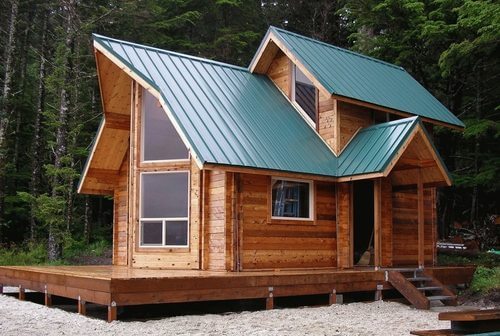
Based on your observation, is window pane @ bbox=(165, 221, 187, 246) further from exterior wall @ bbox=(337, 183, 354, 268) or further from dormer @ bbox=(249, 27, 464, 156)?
dormer @ bbox=(249, 27, 464, 156)

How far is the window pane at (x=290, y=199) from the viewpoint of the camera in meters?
13.2

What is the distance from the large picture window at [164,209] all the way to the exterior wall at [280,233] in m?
1.28

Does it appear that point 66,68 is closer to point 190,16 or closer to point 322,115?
point 190,16

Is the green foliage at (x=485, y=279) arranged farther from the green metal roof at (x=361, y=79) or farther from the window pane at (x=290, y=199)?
the window pane at (x=290, y=199)

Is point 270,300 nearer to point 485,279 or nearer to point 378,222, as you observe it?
point 378,222

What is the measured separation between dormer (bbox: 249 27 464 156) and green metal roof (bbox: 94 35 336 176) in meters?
0.39

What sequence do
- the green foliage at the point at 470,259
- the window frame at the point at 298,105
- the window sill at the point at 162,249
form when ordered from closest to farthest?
the window sill at the point at 162,249
the window frame at the point at 298,105
the green foliage at the point at 470,259

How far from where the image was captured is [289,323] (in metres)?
9.75

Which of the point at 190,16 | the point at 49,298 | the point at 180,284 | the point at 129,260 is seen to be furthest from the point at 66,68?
the point at 180,284

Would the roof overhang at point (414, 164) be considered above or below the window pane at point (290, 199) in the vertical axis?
above

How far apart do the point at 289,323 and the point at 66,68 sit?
1498cm

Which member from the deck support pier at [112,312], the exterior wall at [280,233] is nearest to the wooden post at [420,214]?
the exterior wall at [280,233]

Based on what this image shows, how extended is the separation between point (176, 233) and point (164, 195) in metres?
0.86

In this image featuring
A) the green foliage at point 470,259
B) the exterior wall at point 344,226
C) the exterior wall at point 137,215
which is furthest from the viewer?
the green foliage at point 470,259
